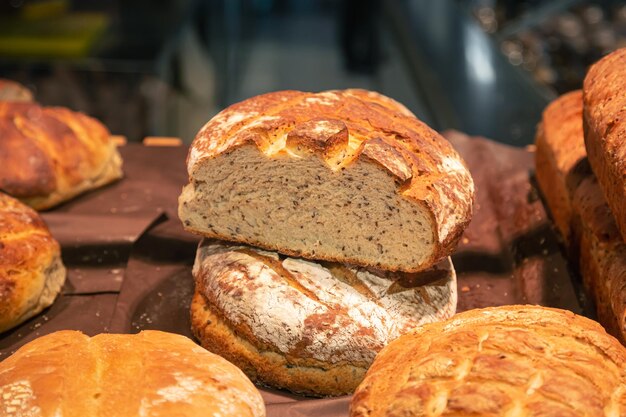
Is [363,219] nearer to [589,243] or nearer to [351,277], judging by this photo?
[351,277]

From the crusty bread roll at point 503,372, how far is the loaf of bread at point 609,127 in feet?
1.94

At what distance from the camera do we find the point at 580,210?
2742mm

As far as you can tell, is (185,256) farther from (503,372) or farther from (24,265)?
(503,372)

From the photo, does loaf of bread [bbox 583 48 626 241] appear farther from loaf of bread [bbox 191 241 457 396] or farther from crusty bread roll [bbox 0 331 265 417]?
crusty bread roll [bbox 0 331 265 417]

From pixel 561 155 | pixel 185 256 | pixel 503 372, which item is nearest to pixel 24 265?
pixel 185 256

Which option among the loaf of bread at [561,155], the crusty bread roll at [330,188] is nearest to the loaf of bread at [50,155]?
the crusty bread roll at [330,188]

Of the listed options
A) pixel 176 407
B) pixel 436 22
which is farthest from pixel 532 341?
pixel 436 22

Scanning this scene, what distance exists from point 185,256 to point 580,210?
1.40m

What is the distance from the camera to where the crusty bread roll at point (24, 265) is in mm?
2500

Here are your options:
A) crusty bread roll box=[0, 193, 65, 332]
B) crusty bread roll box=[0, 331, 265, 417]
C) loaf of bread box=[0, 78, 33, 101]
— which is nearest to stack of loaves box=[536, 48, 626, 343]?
crusty bread roll box=[0, 331, 265, 417]

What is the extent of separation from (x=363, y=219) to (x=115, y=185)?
159 centimetres

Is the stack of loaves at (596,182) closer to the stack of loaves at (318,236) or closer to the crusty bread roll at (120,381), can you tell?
the stack of loaves at (318,236)

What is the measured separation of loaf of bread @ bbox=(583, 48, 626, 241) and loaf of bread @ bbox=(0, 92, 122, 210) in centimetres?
198

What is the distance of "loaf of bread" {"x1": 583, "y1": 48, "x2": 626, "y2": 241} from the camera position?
2.29 m
